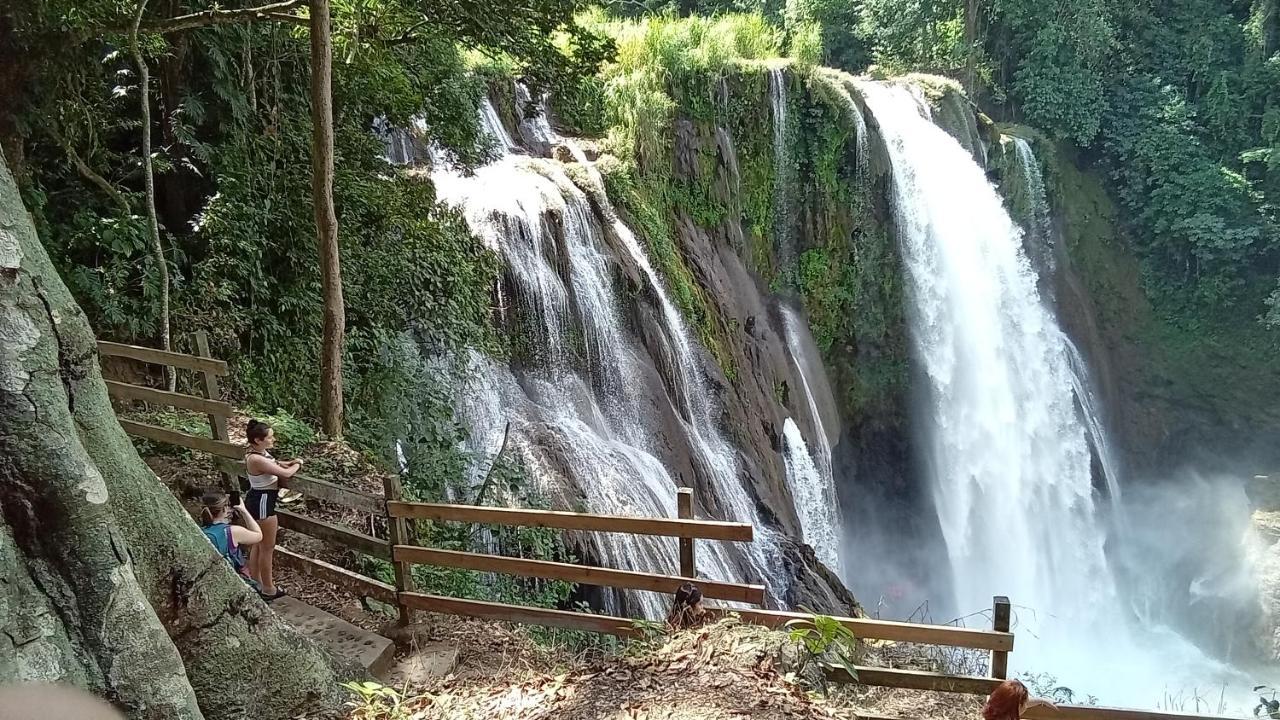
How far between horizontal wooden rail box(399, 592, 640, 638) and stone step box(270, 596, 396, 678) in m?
0.29

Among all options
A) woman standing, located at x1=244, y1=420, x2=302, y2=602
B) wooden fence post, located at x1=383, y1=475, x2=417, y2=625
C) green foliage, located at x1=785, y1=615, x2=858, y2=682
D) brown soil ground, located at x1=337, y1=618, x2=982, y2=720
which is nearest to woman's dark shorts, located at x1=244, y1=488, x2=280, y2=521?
woman standing, located at x1=244, y1=420, x2=302, y2=602

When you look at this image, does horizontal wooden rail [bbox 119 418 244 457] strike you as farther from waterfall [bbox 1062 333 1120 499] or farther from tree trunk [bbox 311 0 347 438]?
waterfall [bbox 1062 333 1120 499]

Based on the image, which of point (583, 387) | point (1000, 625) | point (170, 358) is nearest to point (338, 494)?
point (170, 358)

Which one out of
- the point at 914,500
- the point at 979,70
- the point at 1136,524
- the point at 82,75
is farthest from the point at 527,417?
the point at 979,70

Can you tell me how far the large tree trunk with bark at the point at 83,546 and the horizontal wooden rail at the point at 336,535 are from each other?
170cm

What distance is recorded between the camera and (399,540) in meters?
4.90

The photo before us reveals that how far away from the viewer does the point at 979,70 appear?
2320cm

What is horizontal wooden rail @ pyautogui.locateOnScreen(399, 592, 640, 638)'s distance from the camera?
479 cm

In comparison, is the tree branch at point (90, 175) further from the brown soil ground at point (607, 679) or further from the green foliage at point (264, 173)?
the brown soil ground at point (607, 679)

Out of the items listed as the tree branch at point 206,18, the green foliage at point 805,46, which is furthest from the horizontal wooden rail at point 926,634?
the green foliage at point 805,46

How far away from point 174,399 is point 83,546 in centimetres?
341

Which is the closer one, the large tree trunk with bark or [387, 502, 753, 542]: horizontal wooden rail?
the large tree trunk with bark

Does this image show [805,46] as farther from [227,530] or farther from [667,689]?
[667,689]

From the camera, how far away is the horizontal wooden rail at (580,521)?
14.0ft
